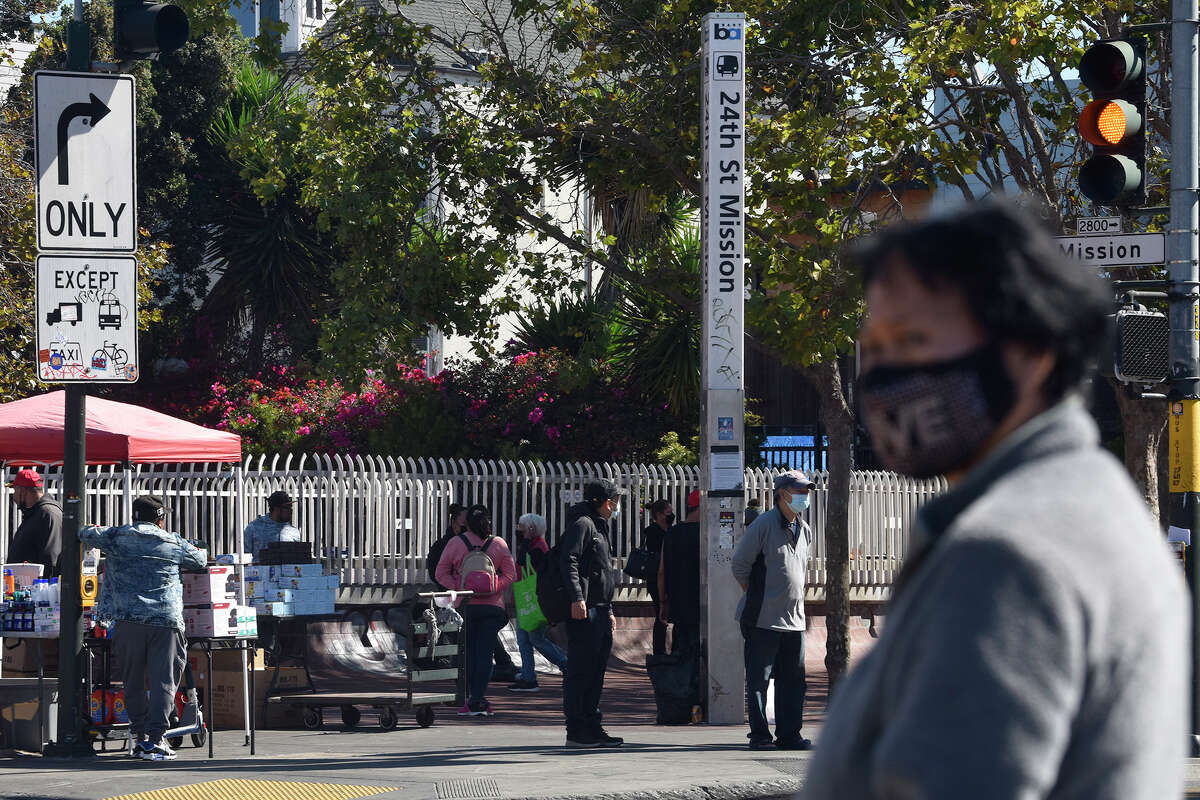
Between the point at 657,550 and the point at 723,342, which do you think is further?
the point at 657,550

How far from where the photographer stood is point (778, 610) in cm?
1042

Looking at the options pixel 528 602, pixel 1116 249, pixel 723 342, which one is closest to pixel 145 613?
pixel 723 342

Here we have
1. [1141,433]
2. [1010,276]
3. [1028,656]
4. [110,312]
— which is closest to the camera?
[1028,656]

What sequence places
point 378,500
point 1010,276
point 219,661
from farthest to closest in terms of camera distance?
point 378,500, point 219,661, point 1010,276

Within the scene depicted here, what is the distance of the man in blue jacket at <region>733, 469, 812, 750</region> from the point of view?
34.2 ft

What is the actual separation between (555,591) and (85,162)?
4.02m

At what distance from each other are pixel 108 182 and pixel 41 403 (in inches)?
156

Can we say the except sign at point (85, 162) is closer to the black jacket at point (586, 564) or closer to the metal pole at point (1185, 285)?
the black jacket at point (586, 564)

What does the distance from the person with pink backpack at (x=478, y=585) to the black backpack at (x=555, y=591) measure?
230 cm

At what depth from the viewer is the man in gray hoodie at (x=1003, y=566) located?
62.0 inches

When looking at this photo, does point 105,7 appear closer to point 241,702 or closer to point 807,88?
point 807,88

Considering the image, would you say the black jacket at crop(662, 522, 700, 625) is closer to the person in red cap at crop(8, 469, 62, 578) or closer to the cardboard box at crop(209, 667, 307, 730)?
the cardboard box at crop(209, 667, 307, 730)

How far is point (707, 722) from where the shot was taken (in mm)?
12086

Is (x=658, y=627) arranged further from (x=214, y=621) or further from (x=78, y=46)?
(x=78, y=46)
